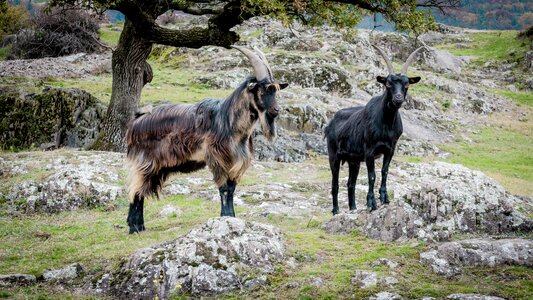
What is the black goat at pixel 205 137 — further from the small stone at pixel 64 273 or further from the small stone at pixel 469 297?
the small stone at pixel 469 297

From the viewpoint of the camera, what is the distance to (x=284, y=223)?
428 inches

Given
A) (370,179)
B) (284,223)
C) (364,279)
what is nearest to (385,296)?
(364,279)

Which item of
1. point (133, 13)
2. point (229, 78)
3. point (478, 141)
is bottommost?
point (478, 141)

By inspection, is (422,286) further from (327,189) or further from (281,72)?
(281,72)

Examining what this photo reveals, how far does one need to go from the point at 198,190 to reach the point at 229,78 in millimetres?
15365

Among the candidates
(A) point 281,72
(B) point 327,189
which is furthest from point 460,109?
(B) point 327,189

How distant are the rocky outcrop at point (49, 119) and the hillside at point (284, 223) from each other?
19 centimetres

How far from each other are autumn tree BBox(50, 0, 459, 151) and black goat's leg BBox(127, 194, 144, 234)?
6057mm

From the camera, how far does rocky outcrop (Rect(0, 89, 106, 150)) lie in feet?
60.2

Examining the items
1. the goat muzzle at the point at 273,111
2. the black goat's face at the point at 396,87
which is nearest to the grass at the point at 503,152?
the black goat's face at the point at 396,87

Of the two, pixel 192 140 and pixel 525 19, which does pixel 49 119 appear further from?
pixel 525 19

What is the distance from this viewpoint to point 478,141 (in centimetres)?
2673

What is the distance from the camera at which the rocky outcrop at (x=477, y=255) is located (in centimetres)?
727

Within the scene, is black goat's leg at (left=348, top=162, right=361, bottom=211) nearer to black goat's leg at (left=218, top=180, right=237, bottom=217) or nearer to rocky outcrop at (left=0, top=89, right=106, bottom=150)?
black goat's leg at (left=218, top=180, right=237, bottom=217)
